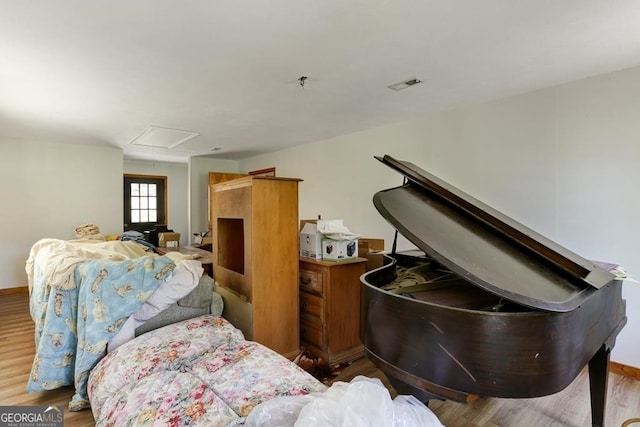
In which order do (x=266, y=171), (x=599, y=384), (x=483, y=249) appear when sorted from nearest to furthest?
(x=483, y=249) → (x=599, y=384) → (x=266, y=171)

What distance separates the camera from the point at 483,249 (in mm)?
1534

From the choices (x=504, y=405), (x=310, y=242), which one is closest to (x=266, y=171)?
(x=310, y=242)

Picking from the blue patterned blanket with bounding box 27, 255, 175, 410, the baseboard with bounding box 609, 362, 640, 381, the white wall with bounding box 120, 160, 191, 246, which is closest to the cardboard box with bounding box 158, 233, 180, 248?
the blue patterned blanket with bounding box 27, 255, 175, 410

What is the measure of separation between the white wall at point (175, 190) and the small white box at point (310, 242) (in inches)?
214

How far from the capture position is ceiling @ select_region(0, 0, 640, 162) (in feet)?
5.67

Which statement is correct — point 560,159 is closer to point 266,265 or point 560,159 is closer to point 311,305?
point 311,305

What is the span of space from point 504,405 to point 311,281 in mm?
1628

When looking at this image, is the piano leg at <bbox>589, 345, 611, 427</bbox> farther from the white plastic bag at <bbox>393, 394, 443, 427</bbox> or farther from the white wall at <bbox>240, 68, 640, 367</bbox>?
the white plastic bag at <bbox>393, 394, 443, 427</bbox>

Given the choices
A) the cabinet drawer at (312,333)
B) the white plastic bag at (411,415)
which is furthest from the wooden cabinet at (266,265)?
the white plastic bag at (411,415)

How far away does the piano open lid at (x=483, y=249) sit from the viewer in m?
1.27

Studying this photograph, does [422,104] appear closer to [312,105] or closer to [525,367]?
[312,105]

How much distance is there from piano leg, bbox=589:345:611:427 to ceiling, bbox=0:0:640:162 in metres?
1.92

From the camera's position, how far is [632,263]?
253 centimetres

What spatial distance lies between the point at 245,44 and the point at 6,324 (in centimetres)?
416
